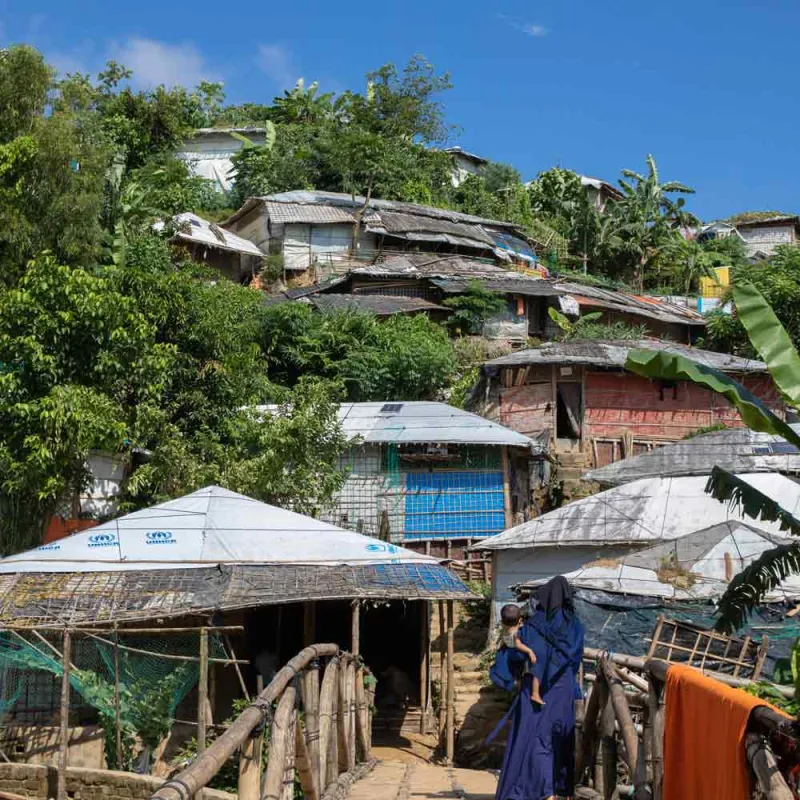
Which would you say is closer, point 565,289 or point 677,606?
point 677,606

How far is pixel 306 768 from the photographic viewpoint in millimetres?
6098

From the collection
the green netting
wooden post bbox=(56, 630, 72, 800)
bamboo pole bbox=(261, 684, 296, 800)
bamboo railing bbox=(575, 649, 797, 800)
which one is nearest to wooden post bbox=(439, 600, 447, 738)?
the green netting

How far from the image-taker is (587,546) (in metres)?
15.2

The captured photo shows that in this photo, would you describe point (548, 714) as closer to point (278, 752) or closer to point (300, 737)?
point (300, 737)

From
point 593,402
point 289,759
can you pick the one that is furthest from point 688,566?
point 593,402

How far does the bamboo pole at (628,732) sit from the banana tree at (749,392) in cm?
146

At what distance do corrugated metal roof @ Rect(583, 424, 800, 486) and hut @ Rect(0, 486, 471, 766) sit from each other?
7.29m

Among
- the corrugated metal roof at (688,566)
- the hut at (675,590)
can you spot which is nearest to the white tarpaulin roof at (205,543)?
the hut at (675,590)

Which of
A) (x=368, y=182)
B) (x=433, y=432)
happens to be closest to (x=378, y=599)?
(x=433, y=432)

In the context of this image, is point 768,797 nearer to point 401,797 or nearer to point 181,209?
point 401,797

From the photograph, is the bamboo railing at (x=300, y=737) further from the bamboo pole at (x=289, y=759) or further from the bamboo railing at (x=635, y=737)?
the bamboo railing at (x=635, y=737)

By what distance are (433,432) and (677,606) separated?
737 cm

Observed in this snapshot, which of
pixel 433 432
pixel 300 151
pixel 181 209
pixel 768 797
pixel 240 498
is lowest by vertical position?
pixel 768 797

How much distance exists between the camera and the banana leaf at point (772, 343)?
6.42m
